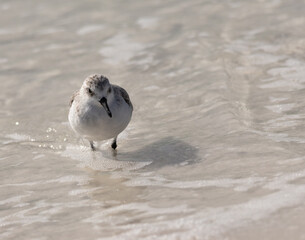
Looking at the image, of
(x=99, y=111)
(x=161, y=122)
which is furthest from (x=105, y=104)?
(x=161, y=122)

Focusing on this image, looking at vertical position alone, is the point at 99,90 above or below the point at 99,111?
above

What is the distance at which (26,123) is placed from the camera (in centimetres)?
943

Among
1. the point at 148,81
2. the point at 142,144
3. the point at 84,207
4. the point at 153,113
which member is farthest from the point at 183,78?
the point at 84,207

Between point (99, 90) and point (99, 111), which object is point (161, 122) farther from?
point (99, 90)

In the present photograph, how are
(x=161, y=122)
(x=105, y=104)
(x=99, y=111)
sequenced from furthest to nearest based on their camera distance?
(x=161, y=122), (x=99, y=111), (x=105, y=104)

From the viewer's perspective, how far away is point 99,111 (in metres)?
7.74

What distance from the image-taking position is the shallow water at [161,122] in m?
5.88

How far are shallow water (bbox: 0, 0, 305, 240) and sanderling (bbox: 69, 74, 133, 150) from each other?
0.38m

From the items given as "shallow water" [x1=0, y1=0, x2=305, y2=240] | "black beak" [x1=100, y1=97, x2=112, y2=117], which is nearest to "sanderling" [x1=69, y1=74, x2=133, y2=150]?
"black beak" [x1=100, y1=97, x2=112, y2=117]

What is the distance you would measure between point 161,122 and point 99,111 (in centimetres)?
135

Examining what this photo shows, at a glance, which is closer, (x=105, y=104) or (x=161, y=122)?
(x=105, y=104)

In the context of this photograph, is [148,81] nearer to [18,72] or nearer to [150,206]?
[18,72]

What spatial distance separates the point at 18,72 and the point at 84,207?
5.37 m

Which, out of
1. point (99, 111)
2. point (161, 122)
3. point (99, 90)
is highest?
point (99, 90)
